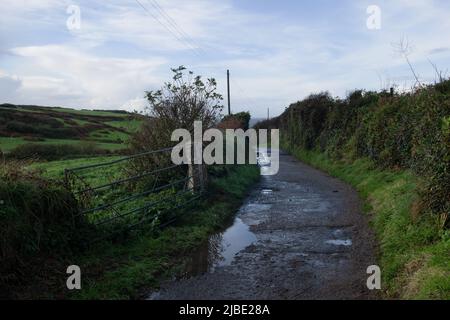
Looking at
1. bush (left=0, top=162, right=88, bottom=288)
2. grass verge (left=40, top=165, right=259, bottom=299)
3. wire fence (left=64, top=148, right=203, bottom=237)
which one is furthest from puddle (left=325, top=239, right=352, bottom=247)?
bush (left=0, top=162, right=88, bottom=288)

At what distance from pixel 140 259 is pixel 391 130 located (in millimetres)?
10088

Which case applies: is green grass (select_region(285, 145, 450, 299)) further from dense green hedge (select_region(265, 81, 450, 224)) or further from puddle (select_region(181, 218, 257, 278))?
puddle (select_region(181, 218, 257, 278))

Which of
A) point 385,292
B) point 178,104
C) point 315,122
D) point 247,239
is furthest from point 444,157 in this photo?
point 315,122

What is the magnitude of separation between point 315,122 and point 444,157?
19.0m

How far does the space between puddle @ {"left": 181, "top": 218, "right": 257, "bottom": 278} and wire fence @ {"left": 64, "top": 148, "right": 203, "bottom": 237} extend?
1138 mm

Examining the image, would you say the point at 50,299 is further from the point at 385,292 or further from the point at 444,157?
the point at 444,157

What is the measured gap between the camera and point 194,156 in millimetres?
11078

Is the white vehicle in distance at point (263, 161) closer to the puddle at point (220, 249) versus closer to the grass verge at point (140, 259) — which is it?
the grass verge at point (140, 259)

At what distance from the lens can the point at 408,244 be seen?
268 inches

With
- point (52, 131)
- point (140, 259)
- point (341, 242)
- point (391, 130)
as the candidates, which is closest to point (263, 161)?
point (391, 130)

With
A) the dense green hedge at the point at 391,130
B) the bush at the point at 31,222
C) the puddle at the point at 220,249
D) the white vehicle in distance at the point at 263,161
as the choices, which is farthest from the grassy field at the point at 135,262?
the white vehicle in distance at the point at 263,161

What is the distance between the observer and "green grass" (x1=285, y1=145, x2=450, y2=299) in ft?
16.8
